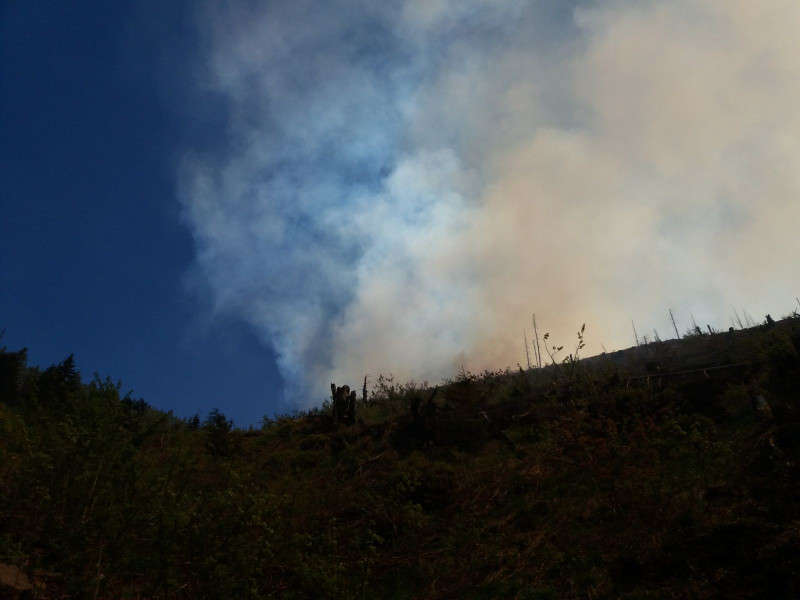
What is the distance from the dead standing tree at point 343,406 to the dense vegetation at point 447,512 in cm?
510

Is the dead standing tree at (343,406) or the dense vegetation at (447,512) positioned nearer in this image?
the dense vegetation at (447,512)

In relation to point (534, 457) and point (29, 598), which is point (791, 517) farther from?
point (29, 598)

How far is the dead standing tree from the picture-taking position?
1800 cm

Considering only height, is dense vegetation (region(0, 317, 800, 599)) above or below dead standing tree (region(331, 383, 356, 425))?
below

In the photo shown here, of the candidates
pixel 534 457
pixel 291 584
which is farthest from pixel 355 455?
pixel 291 584

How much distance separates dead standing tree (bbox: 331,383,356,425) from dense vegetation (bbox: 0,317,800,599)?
16.7 feet

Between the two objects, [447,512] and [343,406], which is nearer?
[447,512]

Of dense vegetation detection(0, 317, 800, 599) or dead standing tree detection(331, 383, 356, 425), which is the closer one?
dense vegetation detection(0, 317, 800, 599)

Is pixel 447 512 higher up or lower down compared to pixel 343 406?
lower down

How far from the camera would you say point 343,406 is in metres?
18.3

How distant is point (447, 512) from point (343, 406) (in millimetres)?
9529

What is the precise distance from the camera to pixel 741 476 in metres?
7.33

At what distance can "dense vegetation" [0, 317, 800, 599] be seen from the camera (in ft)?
18.4

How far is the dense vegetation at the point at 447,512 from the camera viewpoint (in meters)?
5.61
